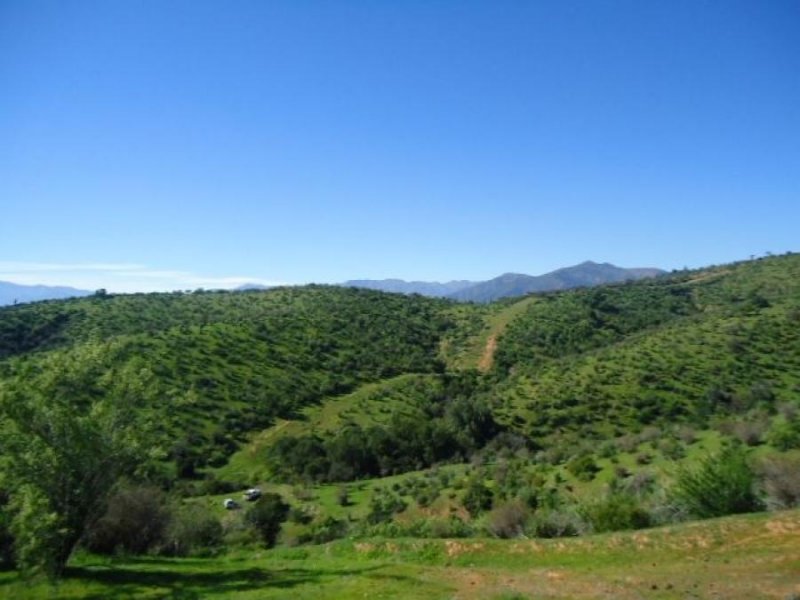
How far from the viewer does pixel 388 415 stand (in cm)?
7112

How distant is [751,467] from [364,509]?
2269cm

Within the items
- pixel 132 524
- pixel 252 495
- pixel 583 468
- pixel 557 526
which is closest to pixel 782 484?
pixel 557 526

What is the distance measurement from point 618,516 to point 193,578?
16.2 metres

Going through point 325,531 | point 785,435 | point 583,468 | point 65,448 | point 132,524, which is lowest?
point 325,531

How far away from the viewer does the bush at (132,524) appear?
2483 cm

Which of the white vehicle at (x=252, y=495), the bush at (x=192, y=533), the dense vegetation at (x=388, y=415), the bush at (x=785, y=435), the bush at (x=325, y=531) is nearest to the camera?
the dense vegetation at (x=388, y=415)

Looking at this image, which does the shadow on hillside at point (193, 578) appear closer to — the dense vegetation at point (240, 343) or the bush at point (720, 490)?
the bush at point (720, 490)

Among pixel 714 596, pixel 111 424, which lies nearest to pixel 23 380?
pixel 111 424

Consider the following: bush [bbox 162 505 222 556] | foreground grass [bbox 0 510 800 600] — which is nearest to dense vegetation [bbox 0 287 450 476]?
bush [bbox 162 505 222 556]

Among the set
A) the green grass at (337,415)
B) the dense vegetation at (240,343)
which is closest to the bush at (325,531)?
the dense vegetation at (240,343)

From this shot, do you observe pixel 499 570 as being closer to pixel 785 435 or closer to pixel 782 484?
pixel 782 484

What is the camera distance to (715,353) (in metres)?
68.8

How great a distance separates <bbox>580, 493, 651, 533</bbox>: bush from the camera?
2388 cm

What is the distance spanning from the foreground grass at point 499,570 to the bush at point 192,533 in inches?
132
